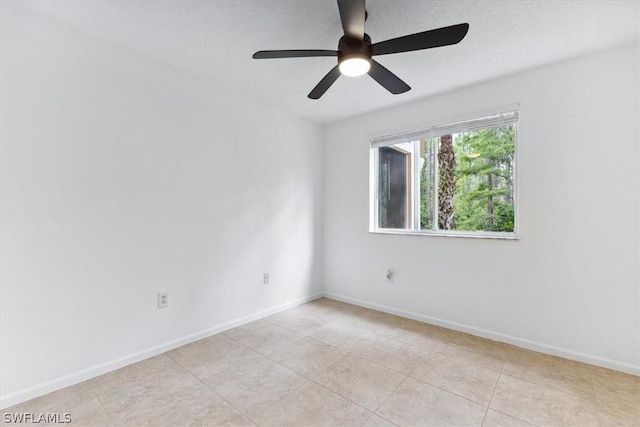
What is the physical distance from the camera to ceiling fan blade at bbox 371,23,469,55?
1.45 metres

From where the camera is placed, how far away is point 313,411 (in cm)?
173

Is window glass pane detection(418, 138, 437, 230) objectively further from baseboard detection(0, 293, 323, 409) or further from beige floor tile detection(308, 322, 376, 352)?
baseboard detection(0, 293, 323, 409)

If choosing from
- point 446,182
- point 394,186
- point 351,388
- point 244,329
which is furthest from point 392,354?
point 394,186

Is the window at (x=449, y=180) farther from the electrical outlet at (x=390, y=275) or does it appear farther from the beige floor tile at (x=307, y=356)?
the beige floor tile at (x=307, y=356)

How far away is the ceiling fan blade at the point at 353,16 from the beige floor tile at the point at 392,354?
7.38 ft

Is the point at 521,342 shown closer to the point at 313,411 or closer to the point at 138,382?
the point at 313,411

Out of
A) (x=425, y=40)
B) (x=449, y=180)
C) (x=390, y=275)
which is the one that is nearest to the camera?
(x=425, y=40)

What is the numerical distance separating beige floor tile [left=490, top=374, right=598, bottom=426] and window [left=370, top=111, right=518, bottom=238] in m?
1.24

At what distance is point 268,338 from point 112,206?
171 centimetres

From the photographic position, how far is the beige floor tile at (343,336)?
8.45 ft

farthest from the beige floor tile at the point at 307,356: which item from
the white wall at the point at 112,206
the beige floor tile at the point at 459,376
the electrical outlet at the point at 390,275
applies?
the electrical outlet at the point at 390,275

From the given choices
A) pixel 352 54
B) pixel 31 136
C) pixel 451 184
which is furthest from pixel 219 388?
pixel 451 184

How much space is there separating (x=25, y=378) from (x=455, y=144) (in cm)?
391

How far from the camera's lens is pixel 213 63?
2.43 meters
